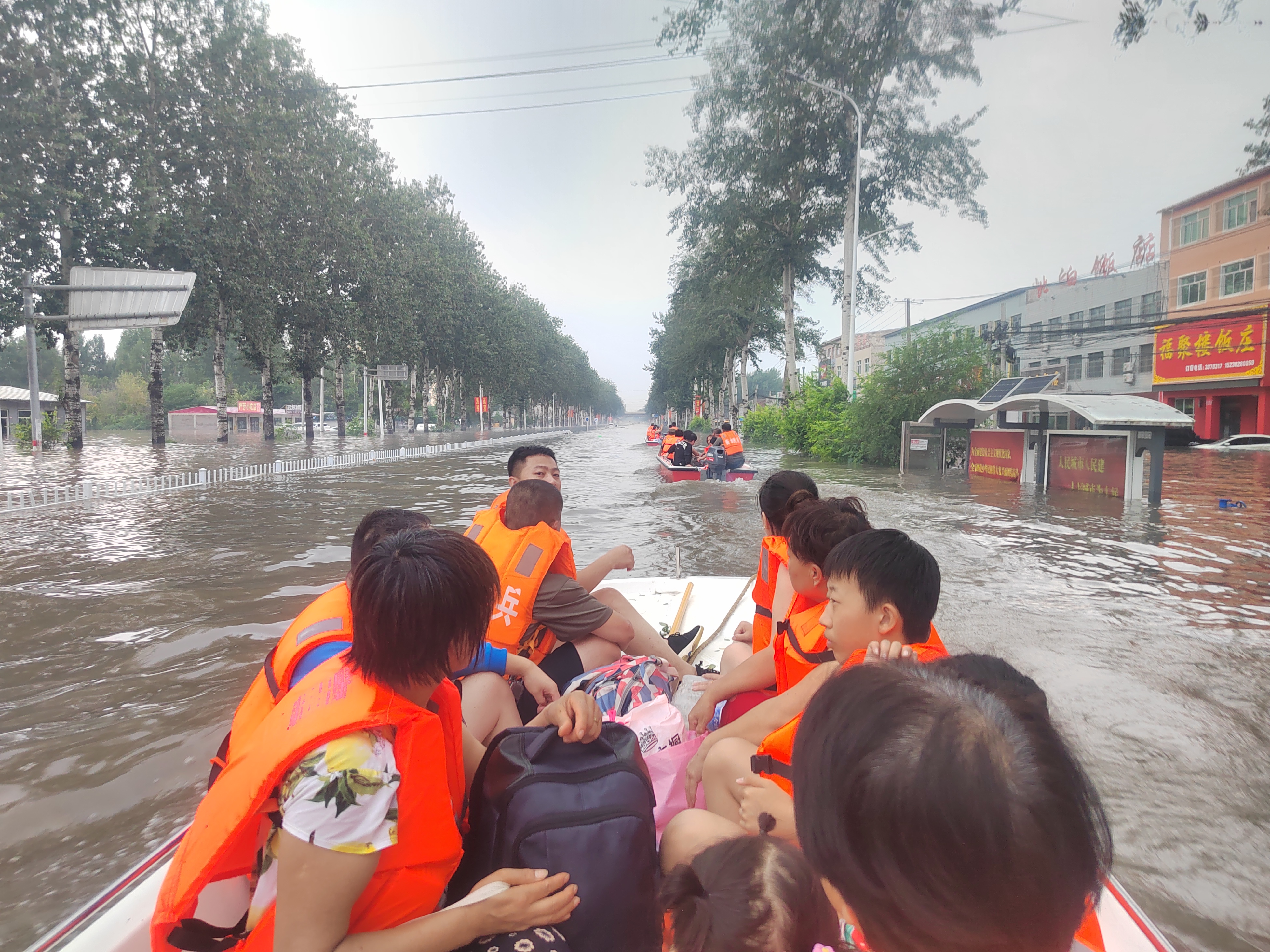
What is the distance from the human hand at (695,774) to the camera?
2131 millimetres

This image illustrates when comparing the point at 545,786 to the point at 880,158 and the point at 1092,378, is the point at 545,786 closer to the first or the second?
the point at 880,158

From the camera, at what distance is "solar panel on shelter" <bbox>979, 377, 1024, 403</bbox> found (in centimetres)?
1476

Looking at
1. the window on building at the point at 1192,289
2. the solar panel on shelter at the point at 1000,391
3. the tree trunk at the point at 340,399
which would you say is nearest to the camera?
the solar panel on shelter at the point at 1000,391

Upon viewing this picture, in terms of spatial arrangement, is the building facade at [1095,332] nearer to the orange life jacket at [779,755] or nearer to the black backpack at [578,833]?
the orange life jacket at [779,755]

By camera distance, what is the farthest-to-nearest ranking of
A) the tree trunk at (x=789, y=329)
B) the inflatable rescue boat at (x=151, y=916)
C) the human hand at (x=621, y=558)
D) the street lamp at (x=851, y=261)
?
1. the tree trunk at (x=789, y=329)
2. the street lamp at (x=851, y=261)
3. the human hand at (x=621, y=558)
4. the inflatable rescue boat at (x=151, y=916)

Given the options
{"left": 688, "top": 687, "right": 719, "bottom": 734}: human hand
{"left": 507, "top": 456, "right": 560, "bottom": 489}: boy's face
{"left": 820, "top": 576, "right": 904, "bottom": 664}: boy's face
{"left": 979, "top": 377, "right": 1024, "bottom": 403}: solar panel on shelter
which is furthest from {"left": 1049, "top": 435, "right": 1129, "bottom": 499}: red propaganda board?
{"left": 820, "top": 576, "right": 904, "bottom": 664}: boy's face

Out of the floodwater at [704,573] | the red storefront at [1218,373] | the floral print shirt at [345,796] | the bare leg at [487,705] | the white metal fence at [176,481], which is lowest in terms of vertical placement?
the floodwater at [704,573]

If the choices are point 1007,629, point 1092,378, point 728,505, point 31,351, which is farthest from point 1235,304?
point 31,351

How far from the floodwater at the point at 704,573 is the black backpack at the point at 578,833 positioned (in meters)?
1.93

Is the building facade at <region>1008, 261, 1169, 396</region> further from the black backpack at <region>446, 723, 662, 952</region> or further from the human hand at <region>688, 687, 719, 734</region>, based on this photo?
the black backpack at <region>446, 723, 662, 952</region>

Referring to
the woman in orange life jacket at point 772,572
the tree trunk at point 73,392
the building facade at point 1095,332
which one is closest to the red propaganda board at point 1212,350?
the building facade at point 1095,332

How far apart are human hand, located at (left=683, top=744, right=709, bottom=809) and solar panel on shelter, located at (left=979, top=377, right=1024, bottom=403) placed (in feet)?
47.2

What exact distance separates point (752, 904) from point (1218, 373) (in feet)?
116

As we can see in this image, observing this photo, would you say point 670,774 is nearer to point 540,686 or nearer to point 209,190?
point 540,686
